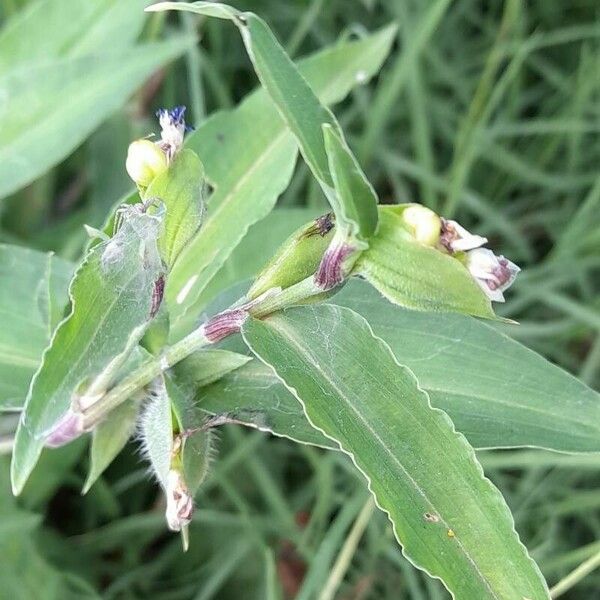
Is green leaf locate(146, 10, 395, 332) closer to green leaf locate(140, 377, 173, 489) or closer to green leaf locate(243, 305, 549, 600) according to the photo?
green leaf locate(140, 377, 173, 489)

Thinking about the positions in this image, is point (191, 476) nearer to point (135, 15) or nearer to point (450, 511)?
point (450, 511)

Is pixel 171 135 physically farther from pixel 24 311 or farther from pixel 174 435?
pixel 24 311

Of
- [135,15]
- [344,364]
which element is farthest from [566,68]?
[344,364]

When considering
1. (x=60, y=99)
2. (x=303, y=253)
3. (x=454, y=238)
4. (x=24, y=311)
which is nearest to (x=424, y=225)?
(x=454, y=238)

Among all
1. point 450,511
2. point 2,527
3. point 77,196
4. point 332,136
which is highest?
point 332,136

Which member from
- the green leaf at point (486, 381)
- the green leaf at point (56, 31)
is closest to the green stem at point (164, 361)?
the green leaf at point (486, 381)

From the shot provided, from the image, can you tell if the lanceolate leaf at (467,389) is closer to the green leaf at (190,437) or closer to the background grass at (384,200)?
the green leaf at (190,437)
